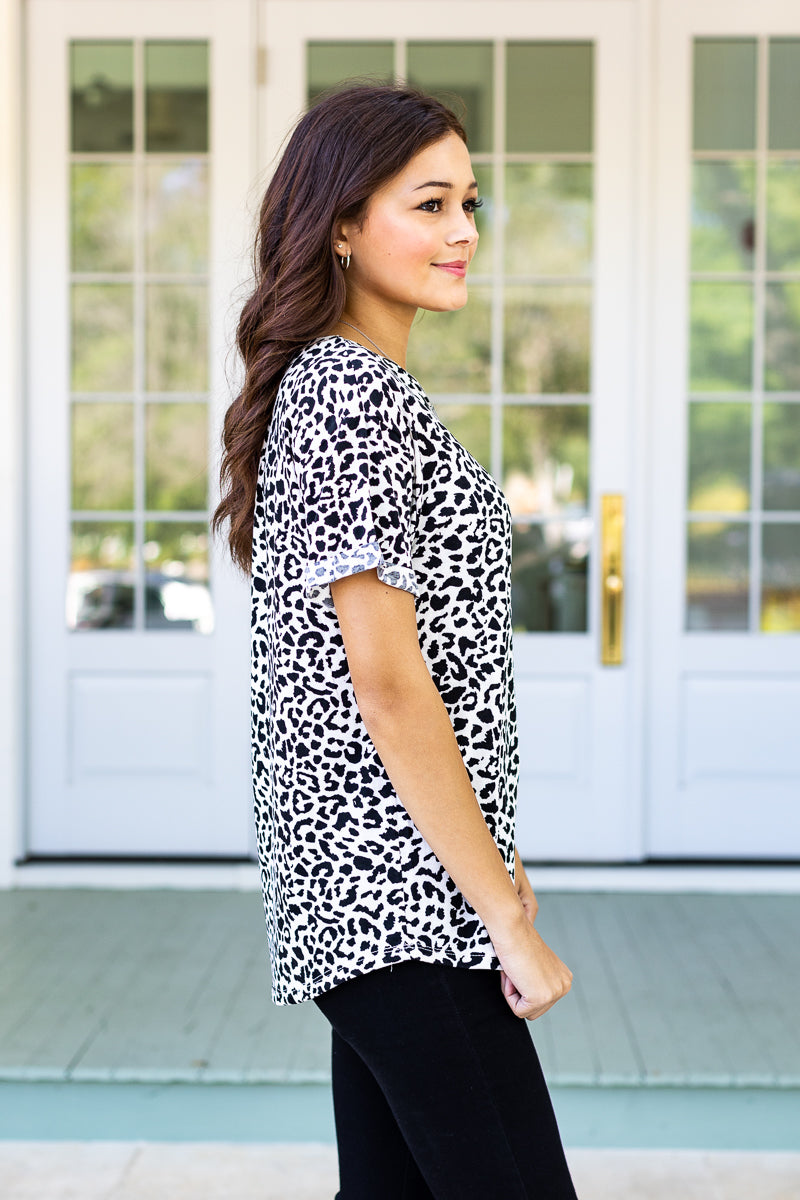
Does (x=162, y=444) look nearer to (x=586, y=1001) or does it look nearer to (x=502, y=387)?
(x=502, y=387)

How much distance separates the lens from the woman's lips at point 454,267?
119 cm

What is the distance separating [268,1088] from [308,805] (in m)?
1.53

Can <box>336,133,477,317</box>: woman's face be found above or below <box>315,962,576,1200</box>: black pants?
above

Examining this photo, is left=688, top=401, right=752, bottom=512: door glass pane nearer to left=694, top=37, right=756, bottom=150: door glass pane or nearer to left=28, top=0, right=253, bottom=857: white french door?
left=694, top=37, right=756, bottom=150: door glass pane

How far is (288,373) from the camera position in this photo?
113 cm

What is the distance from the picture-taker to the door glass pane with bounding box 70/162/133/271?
374cm

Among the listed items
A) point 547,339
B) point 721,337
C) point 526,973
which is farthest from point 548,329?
point 526,973

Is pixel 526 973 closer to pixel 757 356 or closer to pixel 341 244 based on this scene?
pixel 341 244

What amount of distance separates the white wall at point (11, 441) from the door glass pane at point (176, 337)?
0.37 metres

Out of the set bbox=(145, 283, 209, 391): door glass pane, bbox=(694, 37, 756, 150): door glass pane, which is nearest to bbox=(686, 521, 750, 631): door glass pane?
→ bbox=(694, 37, 756, 150): door glass pane

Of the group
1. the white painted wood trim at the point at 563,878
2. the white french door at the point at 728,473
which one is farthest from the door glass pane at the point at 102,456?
the white french door at the point at 728,473

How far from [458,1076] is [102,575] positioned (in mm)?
2929

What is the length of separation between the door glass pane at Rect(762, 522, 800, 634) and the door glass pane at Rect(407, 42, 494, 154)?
1429mm

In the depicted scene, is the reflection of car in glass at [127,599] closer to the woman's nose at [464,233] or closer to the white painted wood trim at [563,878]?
the white painted wood trim at [563,878]
